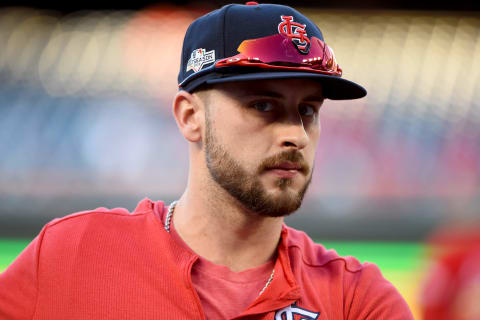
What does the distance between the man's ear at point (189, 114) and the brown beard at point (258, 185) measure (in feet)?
0.35

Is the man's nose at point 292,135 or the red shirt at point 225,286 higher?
the man's nose at point 292,135

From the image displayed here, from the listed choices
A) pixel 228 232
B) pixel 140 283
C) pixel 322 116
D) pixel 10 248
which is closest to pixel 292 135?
pixel 228 232

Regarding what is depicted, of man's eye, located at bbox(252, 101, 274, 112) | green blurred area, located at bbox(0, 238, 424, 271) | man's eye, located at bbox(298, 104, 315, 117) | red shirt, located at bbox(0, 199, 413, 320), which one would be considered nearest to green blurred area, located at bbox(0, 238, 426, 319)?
green blurred area, located at bbox(0, 238, 424, 271)

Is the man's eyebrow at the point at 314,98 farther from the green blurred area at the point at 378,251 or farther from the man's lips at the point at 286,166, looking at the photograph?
the green blurred area at the point at 378,251

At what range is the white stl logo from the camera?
147 centimetres

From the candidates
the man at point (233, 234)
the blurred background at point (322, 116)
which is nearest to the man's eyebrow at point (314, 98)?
the man at point (233, 234)

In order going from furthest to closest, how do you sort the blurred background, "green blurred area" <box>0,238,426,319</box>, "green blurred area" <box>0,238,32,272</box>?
the blurred background
"green blurred area" <box>0,238,32,272</box>
"green blurred area" <box>0,238,426,319</box>

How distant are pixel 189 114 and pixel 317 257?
0.54 metres

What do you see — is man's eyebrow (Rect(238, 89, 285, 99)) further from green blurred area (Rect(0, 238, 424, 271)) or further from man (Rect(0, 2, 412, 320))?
green blurred area (Rect(0, 238, 424, 271))

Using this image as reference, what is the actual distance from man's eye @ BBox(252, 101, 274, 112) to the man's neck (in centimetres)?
24

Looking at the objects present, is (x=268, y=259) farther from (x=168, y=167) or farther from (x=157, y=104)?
(x=157, y=104)

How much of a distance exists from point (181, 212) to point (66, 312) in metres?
0.41

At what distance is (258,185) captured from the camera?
58.6 inches

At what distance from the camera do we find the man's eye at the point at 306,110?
1554 millimetres
